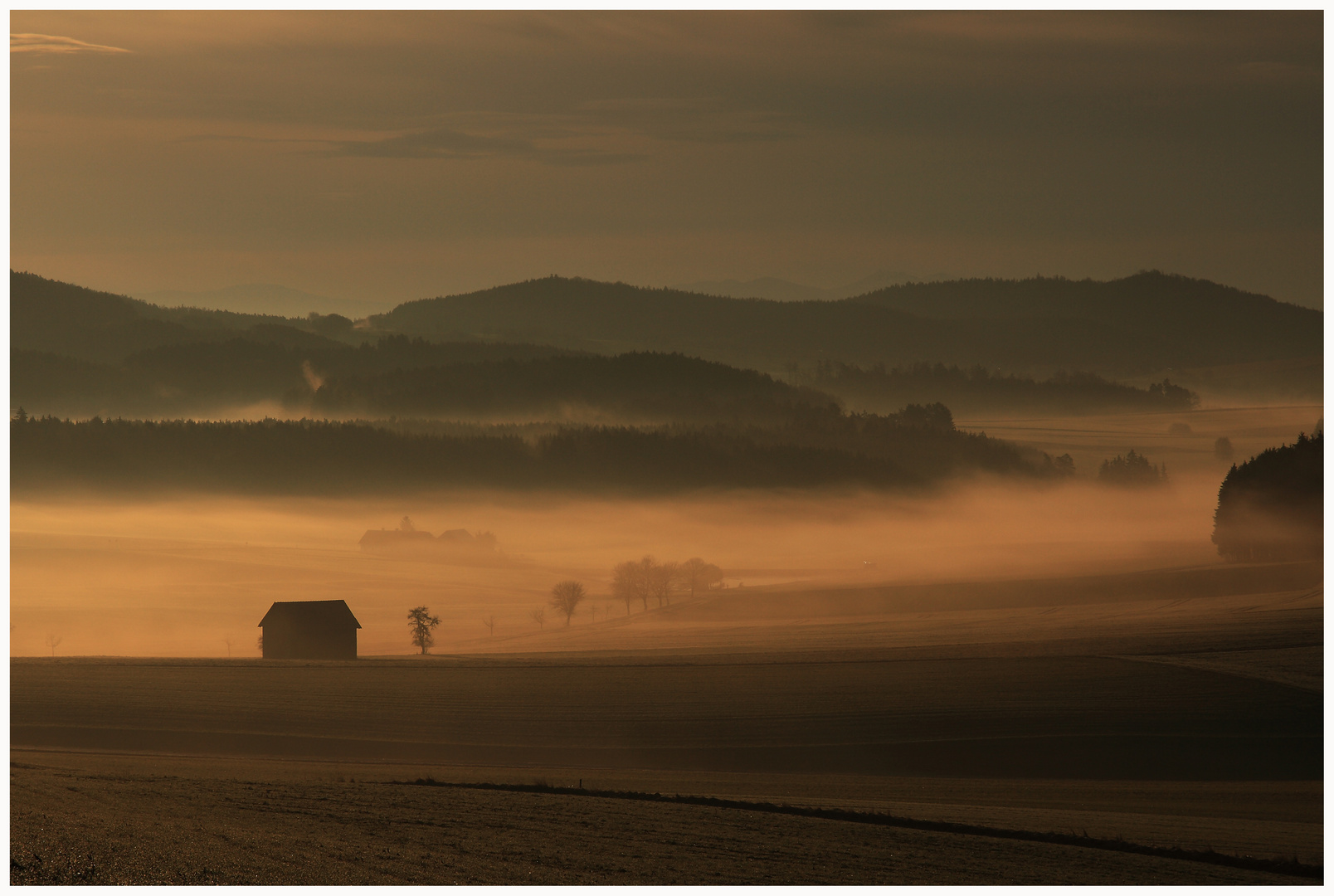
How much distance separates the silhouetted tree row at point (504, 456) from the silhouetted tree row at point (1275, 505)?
15.5 m

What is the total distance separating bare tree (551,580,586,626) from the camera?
104 m

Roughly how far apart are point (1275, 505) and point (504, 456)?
189ft

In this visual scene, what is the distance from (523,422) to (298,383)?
18741mm

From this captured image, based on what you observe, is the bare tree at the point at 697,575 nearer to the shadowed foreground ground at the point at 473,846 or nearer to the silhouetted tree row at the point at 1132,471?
the silhouetted tree row at the point at 1132,471

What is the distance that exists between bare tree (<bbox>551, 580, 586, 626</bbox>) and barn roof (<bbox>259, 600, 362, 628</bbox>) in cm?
2903

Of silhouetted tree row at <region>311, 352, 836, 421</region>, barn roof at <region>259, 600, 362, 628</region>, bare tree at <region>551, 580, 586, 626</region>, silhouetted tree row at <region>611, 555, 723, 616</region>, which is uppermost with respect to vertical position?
silhouetted tree row at <region>311, 352, 836, 421</region>

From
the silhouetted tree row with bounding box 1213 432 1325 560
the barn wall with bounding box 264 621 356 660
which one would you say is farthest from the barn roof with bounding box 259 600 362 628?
the silhouetted tree row with bounding box 1213 432 1325 560

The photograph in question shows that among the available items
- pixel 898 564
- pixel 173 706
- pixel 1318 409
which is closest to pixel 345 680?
pixel 173 706

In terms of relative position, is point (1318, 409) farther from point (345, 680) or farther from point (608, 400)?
point (345, 680)

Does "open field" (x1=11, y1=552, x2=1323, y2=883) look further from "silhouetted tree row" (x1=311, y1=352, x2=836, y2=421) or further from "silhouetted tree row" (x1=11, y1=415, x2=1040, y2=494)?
"silhouetted tree row" (x1=11, y1=415, x2=1040, y2=494)

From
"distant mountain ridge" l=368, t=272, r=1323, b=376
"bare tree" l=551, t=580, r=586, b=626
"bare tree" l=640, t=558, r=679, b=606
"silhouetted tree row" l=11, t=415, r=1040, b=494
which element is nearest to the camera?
"distant mountain ridge" l=368, t=272, r=1323, b=376

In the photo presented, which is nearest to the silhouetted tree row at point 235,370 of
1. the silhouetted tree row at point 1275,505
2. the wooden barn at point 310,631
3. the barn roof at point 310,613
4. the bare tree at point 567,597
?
the barn roof at point 310,613

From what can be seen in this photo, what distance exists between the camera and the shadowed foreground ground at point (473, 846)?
2388 cm

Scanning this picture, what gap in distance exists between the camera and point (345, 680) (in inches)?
2381
